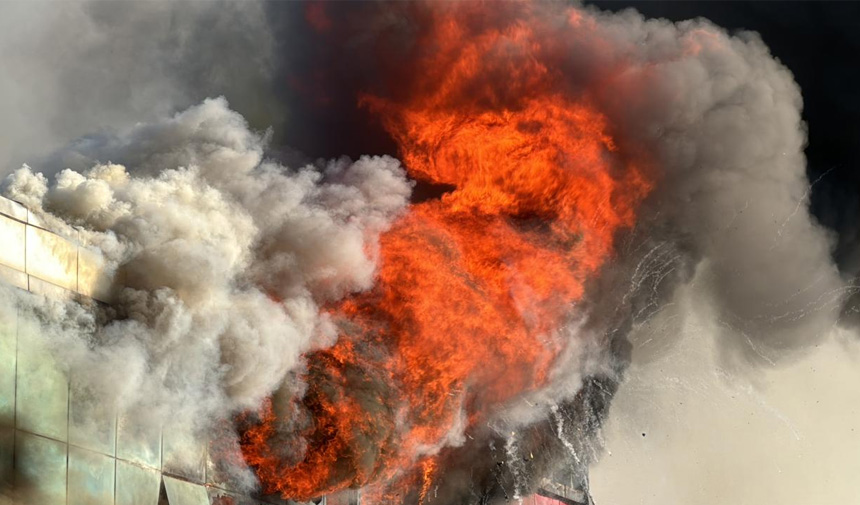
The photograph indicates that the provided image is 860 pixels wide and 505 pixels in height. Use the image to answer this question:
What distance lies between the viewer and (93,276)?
21.2m

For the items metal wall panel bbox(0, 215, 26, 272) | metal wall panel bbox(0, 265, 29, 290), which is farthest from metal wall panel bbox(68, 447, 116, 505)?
metal wall panel bbox(0, 215, 26, 272)

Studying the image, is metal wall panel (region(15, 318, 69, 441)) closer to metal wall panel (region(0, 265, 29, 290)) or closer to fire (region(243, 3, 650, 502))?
metal wall panel (region(0, 265, 29, 290))

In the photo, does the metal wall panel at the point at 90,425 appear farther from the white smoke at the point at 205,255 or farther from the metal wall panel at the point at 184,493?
the metal wall panel at the point at 184,493

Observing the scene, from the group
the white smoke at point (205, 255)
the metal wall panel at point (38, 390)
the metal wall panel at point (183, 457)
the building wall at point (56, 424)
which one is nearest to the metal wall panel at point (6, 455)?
the building wall at point (56, 424)

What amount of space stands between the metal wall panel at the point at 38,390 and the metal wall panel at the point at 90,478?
20.1 inches

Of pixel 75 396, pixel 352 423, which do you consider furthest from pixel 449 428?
pixel 75 396

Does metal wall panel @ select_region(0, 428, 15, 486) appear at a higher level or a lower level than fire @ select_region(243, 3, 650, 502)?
lower

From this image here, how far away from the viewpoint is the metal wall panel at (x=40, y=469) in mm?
18438

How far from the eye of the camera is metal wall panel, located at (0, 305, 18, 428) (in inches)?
717

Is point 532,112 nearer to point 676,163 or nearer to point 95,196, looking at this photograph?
point 676,163

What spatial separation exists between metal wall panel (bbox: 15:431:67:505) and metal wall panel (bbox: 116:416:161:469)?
1352 mm

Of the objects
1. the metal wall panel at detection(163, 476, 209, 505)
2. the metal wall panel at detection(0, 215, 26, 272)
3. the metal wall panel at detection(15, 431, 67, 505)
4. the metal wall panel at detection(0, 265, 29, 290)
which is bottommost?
the metal wall panel at detection(15, 431, 67, 505)

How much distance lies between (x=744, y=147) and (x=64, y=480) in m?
18.5

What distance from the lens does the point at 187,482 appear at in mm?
22516
